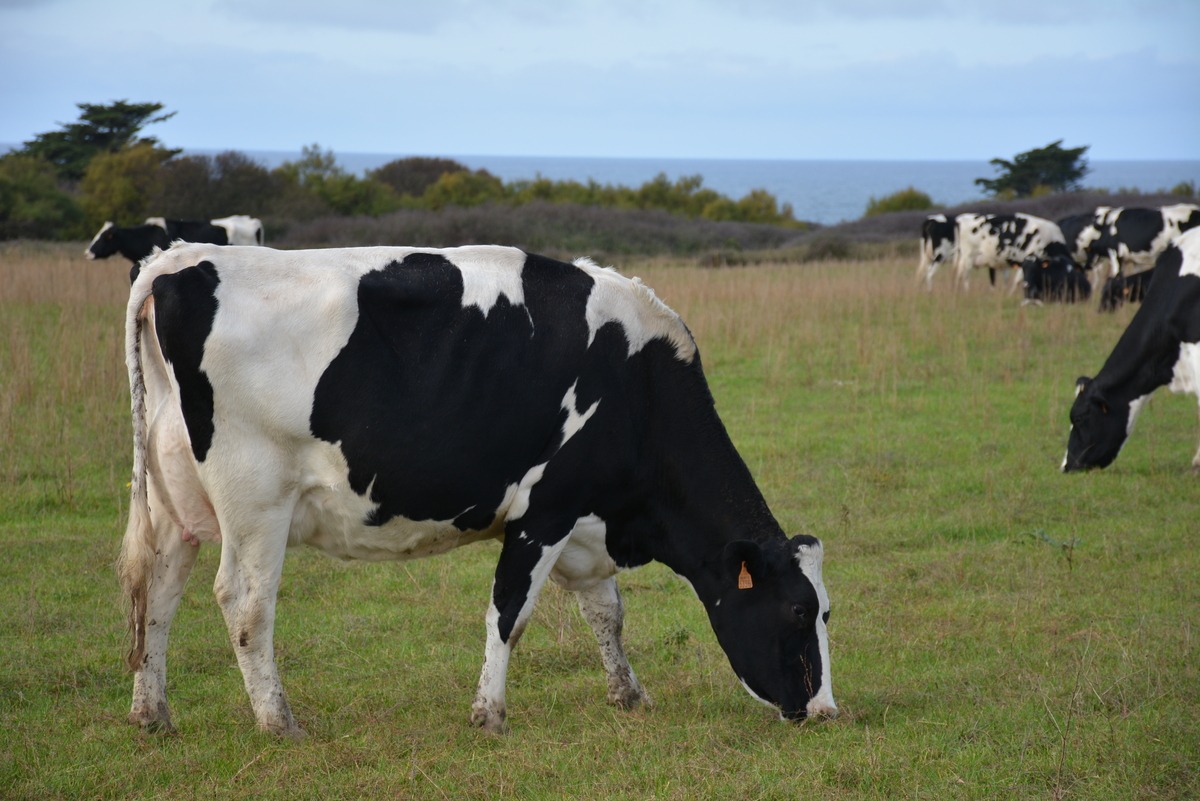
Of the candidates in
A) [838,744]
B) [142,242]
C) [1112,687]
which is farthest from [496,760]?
[142,242]

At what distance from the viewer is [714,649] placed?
6.33 metres

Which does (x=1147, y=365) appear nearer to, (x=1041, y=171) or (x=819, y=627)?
(x=819, y=627)

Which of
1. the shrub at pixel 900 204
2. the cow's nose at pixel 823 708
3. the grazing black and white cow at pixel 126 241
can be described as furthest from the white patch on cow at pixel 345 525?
the shrub at pixel 900 204

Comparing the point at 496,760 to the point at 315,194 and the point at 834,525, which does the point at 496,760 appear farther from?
the point at 315,194

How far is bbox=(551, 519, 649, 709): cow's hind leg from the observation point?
546 cm

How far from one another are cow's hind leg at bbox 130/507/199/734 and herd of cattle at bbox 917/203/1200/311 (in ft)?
61.8

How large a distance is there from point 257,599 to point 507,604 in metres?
1.07

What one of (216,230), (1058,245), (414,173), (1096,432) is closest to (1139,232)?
(1058,245)

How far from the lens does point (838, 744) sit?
4.95 metres

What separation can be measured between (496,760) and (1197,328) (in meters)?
7.95

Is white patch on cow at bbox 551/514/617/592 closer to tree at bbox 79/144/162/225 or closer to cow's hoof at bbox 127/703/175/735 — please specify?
cow's hoof at bbox 127/703/175/735

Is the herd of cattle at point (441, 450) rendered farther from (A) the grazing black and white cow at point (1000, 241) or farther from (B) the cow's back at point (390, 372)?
(A) the grazing black and white cow at point (1000, 241)

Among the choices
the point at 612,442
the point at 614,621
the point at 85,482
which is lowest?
the point at 85,482

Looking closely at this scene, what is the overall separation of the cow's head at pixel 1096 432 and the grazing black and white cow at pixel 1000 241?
1469 cm
